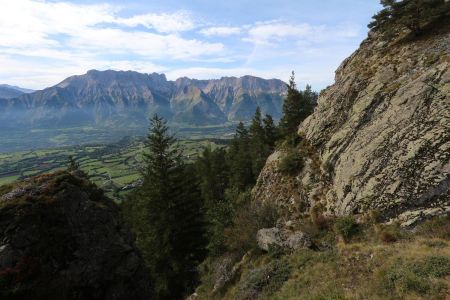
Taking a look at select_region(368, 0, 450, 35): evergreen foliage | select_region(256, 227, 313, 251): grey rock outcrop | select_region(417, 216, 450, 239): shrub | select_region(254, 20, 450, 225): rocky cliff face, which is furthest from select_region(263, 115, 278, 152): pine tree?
select_region(417, 216, 450, 239): shrub

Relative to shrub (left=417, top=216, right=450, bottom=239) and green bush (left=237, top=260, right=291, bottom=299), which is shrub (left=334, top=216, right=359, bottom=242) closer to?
shrub (left=417, top=216, right=450, bottom=239)

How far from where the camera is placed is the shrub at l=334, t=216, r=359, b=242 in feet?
71.9

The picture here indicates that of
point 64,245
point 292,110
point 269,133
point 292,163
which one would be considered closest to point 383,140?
point 292,163

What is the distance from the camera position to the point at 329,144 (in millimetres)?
31531

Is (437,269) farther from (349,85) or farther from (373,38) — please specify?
(373,38)

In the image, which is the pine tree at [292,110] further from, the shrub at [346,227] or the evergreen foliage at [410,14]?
the shrub at [346,227]

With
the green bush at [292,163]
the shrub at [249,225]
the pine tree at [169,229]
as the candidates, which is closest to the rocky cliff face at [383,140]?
the green bush at [292,163]

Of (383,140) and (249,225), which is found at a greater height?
(383,140)

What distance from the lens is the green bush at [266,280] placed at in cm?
1697

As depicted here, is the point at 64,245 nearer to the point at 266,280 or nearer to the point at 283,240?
the point at 266,280

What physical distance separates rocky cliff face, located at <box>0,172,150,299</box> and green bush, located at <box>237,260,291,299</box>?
292 inches

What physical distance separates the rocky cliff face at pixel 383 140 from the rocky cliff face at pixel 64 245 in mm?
17836

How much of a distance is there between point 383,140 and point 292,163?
11.9 metres

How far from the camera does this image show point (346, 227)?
22234mm
